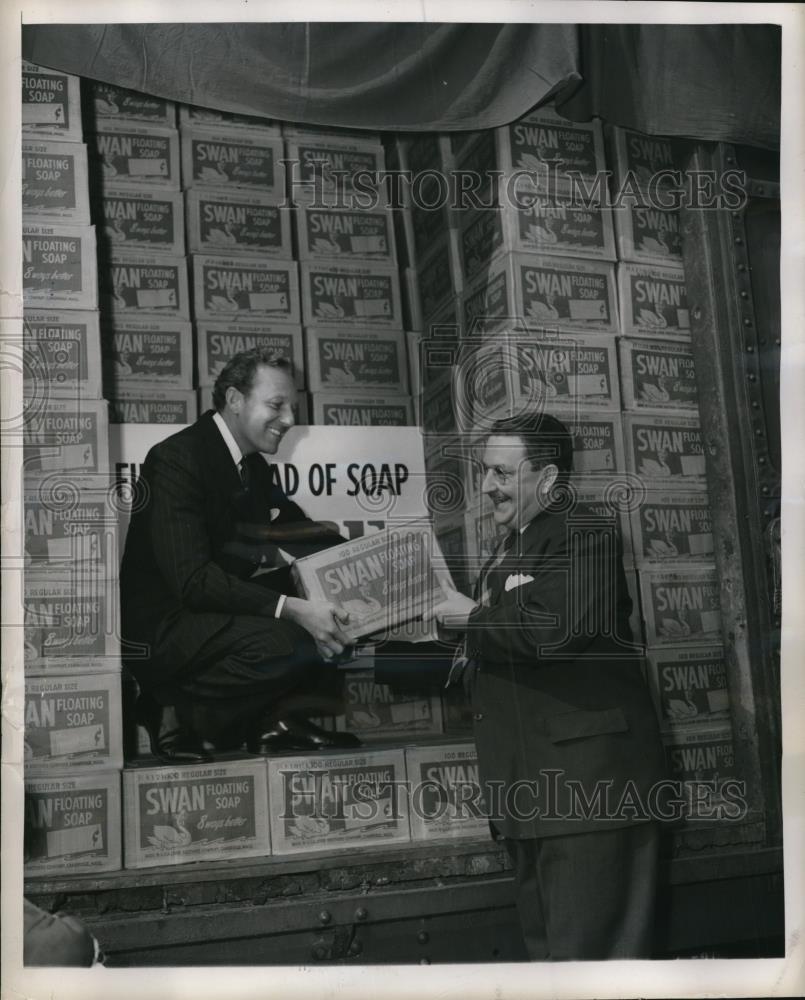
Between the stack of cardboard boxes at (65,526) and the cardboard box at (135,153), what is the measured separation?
0.06 m

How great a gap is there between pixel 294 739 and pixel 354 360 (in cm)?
107

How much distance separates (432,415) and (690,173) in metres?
1.10

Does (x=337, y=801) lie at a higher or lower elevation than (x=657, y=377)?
lower

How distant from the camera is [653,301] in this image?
3.17 meters

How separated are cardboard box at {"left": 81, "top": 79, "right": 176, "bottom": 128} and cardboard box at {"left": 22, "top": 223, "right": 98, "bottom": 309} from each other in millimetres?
343

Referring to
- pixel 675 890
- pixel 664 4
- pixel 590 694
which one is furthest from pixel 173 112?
pixel 675 890

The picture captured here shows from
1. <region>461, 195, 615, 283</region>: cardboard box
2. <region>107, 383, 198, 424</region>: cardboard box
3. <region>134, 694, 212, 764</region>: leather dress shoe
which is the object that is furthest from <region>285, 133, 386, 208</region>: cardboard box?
<region>134, 694, 212, 764</region>: leather dress shoe

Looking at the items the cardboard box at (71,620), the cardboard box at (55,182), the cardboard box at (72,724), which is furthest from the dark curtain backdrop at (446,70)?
the cardboard box at (72,724)

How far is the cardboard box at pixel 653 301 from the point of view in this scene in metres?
3.13

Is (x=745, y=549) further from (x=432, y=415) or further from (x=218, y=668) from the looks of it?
(x=218, y=668)

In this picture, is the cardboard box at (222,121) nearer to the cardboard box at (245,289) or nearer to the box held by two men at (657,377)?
the cardboard box at (245,289)

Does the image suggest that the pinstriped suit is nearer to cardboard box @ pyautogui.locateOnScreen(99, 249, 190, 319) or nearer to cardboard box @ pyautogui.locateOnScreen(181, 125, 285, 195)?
cardboard box @ pyautogui.locateOnScreen(99, 249, 190, 319)

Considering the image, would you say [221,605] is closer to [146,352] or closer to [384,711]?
[384,711]

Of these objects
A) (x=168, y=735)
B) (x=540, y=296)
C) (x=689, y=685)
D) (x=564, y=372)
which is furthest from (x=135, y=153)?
(x=689, y=685)
